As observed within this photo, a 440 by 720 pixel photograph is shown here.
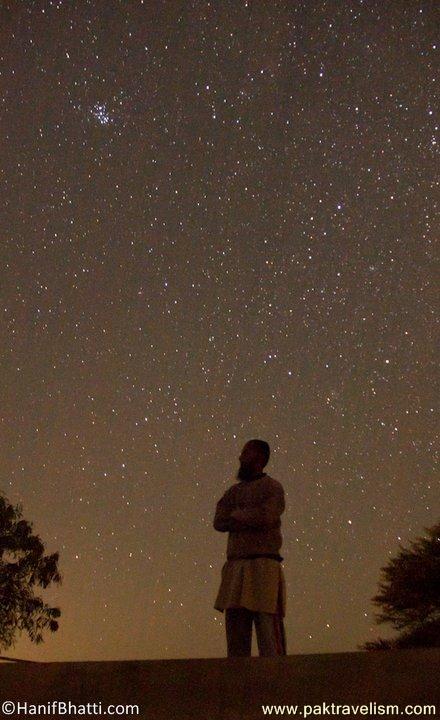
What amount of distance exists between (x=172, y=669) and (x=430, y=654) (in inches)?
41.5

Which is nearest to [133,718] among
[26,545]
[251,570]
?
[251,570]

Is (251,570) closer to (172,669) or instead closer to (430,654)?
(172,669)

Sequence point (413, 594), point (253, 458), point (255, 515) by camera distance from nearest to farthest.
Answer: point (255, 515)
point (253, 458)
point (413, 594)

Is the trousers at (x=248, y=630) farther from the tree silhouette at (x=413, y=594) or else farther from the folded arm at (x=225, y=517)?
the tree silhouette at (x=413, y=594)

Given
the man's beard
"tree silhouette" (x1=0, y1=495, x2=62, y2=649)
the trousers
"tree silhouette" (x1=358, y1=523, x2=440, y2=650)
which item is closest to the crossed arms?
the man's beard

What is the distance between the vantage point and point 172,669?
14.5ft

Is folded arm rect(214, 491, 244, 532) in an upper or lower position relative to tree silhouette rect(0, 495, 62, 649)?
lower

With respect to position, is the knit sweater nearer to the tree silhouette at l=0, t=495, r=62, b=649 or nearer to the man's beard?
the man's beard

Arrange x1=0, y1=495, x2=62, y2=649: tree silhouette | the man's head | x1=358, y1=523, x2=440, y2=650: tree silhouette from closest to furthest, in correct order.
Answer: the man's head
x1=0, y1=495, x2=62, y2=649: tree silhouette
x1=358, y1=523, x2=440, y2=650: tree silhouette

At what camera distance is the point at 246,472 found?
19.8 feet

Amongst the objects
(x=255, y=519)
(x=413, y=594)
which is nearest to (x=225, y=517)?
(x=255, y=519)

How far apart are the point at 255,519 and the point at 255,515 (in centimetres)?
2

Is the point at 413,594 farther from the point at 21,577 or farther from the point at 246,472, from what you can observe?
the point at 246,472

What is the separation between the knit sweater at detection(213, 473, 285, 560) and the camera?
231 inches
